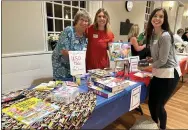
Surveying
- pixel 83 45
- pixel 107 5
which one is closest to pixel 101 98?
pixel 83 45

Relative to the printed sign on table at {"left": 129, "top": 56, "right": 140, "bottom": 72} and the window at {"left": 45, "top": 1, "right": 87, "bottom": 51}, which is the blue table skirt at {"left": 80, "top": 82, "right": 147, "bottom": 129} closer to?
the printed sign on table at {"left": 129, "top": 56, "right": 140, "bottom": 72}

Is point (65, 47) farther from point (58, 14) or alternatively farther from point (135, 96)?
point (58, 14)

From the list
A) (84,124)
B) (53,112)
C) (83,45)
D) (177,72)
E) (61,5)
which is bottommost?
(84,124)

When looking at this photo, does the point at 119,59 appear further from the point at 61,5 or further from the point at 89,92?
the point at 61,5

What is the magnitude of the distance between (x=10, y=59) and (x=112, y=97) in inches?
65.0

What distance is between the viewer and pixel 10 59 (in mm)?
2162

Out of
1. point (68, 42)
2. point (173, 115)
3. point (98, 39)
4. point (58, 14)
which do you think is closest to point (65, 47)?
point (68, 42)

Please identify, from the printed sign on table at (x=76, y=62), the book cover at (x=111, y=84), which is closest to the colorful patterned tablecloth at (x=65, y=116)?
the book cover at (x=111, y=84)

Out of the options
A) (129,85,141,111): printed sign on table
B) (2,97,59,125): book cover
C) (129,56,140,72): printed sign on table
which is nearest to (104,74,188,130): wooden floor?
(129,85,141,111): printed sign on table

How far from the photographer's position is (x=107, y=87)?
4.24 ft

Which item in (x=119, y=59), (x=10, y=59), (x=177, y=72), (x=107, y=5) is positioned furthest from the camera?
(x=107, y=5)

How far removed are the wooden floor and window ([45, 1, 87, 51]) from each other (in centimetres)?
164

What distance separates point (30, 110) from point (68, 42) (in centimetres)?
86

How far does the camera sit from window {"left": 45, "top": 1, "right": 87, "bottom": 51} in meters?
2.68
